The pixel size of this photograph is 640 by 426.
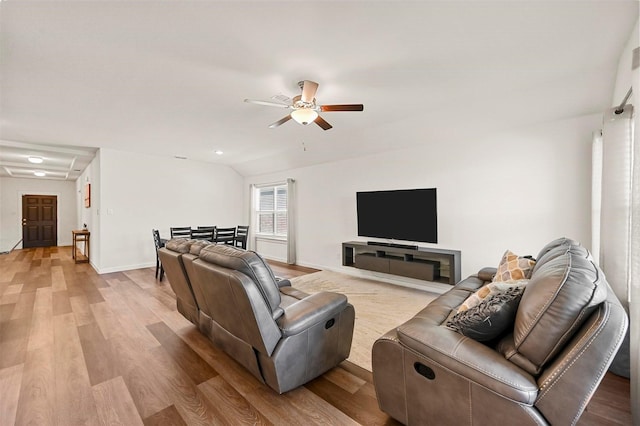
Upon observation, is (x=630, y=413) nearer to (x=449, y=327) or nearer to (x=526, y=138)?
(x=449, y=327)

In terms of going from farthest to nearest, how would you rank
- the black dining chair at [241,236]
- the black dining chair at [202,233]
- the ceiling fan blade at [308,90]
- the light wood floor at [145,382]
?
the black dining chair at [241,236] < the black dining chair at [202,233] < the ceiling fan blade at [308,90] < the light wood floor at [145,382]

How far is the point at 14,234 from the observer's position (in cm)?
841

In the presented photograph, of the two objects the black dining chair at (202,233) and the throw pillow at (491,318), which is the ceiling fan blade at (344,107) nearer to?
the throw pillow at (491,318)

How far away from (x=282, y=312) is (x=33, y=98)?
12.4 feet

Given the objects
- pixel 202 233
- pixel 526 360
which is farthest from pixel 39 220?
pixel 526 360

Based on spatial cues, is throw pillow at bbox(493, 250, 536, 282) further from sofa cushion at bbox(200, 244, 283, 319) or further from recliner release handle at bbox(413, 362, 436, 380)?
sofa cushion at bbox(200, 244, 283, 319)

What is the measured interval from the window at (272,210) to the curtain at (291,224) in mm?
441

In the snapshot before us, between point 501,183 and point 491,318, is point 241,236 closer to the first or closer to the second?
point 501,183

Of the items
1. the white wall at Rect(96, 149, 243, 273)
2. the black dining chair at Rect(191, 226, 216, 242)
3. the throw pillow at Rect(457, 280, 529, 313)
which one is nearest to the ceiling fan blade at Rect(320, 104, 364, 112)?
the throw pillow at Rect(457, 280, 529, 313)

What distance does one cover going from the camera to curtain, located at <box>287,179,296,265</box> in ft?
20.2

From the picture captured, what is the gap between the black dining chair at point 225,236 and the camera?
5.08 meters

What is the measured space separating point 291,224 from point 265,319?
→ 15.1 ft

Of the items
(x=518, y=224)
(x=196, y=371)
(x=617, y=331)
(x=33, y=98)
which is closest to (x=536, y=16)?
(x=617, y=331)

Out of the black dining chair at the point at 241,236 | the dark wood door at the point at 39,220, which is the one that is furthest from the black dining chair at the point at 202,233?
the dark wood door at the point at 39,220
